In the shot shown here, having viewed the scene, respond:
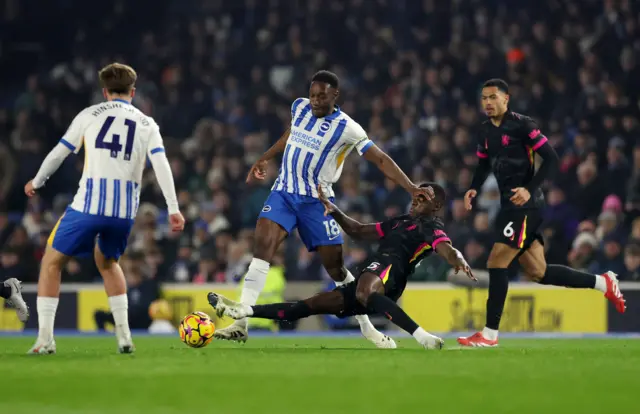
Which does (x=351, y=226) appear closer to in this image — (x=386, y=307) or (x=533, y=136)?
(x=386, y=307)

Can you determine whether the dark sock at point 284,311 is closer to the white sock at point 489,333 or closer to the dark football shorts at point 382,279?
the dark football shorts at point 382,279

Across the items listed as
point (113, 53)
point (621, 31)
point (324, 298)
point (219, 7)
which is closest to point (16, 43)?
point (113, 53)

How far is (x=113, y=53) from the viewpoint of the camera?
72.3ft

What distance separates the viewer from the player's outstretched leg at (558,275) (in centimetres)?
1009

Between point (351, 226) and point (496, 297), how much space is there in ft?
5.10

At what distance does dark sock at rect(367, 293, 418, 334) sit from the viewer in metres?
8.61

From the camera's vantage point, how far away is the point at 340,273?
9.72 meters

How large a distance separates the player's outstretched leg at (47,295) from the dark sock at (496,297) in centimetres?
372

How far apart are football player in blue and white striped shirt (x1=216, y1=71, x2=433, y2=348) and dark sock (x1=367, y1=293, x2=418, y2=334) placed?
742 mm

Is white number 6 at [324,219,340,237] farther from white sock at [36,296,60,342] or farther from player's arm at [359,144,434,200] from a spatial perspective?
white sock at [36,296,60,342]

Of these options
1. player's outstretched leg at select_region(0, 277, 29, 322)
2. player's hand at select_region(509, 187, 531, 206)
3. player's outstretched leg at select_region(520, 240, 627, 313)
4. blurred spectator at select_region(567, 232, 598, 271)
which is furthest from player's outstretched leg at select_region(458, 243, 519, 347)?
blurred spectator at select_region(567, 232, 598, 271)

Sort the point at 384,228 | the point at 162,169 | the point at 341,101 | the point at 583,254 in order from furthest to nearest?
the point at 341,101
the point at 583,254
the point at 384,228
the point at 162,169

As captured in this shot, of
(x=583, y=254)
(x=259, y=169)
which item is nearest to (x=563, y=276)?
(x=259, y=169)

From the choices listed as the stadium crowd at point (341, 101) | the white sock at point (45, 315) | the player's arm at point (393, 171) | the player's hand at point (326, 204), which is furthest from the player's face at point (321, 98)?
the stadium crowd at point (341, 101)
